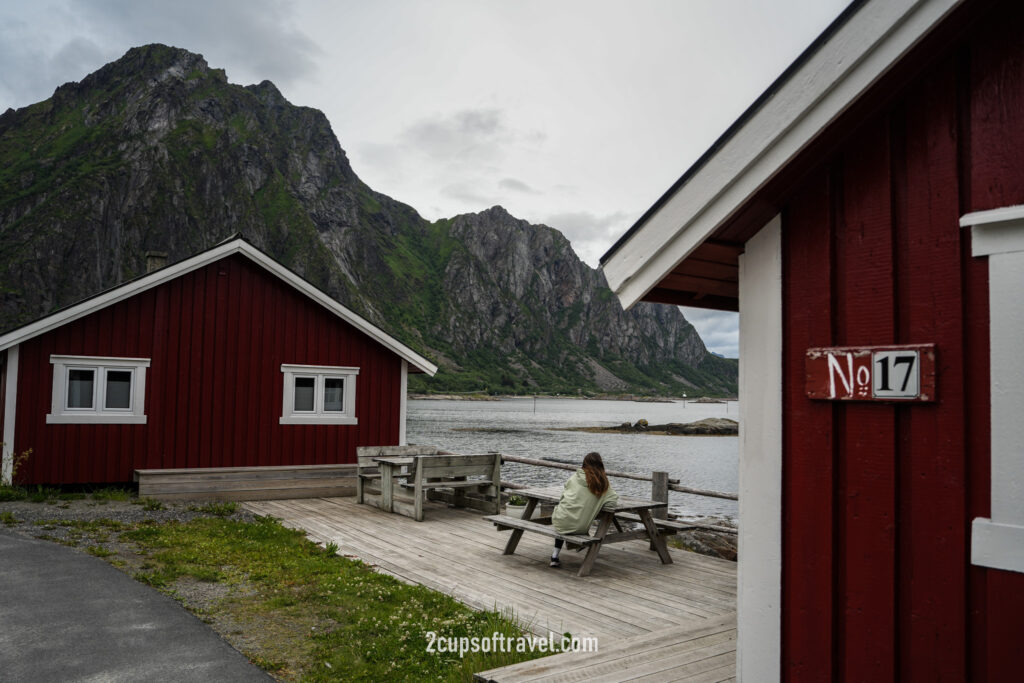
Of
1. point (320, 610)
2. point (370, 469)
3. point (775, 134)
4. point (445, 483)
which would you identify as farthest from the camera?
point (370, 469)

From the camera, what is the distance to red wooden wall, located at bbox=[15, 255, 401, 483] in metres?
12.7

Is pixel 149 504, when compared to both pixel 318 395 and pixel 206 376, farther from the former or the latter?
pixel 318 395

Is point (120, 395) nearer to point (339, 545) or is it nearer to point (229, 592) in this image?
point (339, 545)

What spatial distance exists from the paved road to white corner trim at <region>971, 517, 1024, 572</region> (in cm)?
431

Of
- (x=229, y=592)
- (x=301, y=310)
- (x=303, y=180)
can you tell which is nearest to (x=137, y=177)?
(x=303, y=180)

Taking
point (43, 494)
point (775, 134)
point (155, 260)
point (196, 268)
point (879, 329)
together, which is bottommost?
point (43, 494)

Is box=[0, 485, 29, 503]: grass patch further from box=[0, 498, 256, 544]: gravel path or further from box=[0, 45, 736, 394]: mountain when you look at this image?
box=[0, 45, 736, 394]: mountain

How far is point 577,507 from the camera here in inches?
296

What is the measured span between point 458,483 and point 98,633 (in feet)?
22.7

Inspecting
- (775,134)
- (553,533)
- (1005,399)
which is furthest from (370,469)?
(1005,399)

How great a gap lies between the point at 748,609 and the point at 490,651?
2164mm

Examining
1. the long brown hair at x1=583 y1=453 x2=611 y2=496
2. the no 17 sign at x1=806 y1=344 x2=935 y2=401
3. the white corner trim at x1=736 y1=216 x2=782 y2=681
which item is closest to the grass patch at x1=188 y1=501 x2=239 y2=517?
the long brown hair at x1=583 y1=453 x2=611 y2=496

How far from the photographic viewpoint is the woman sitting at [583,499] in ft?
24.6

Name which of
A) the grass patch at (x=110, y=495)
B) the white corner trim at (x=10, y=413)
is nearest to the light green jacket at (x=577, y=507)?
the grass patch at (x=110, y=495)
